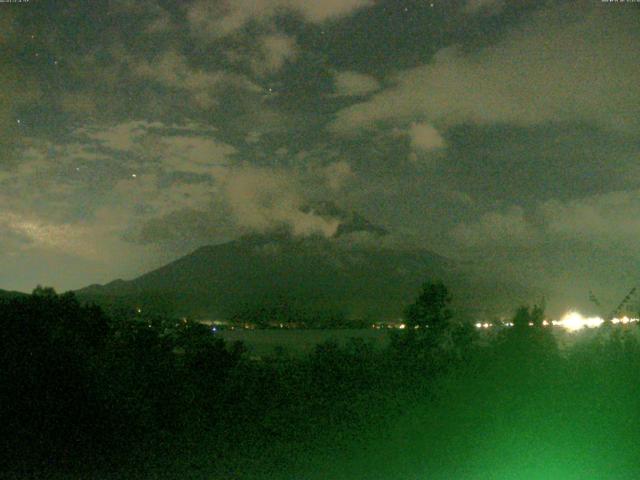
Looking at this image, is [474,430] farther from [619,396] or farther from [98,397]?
[98,397]

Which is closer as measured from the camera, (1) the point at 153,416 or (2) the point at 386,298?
(1) the point at 153,416

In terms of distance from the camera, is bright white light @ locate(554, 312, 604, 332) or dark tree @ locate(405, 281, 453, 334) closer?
bright white light @ locate(554, 312, 604, 332)

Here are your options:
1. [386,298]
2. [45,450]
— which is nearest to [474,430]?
[45,450]

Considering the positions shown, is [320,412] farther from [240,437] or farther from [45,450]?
[45,450]

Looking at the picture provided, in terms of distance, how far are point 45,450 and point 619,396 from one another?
781 centimetres

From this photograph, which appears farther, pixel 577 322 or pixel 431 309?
pixel 431 309

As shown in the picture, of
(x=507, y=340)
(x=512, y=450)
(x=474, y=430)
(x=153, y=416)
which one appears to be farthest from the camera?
(x=507, y=340)

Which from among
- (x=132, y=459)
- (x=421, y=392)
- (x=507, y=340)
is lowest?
(x=132, y=459)

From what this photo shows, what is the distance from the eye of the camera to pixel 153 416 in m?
10.4

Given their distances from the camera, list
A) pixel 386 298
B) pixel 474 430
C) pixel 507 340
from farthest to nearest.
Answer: pixel 386 298, pixel 507 340, pixel 474 430

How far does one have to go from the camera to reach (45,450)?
30.8 ft

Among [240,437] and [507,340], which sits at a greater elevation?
[507,340]

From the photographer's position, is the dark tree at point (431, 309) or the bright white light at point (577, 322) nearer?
the bright white light at point (577, 322)

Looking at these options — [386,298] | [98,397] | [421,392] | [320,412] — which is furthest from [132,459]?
[386,298]
